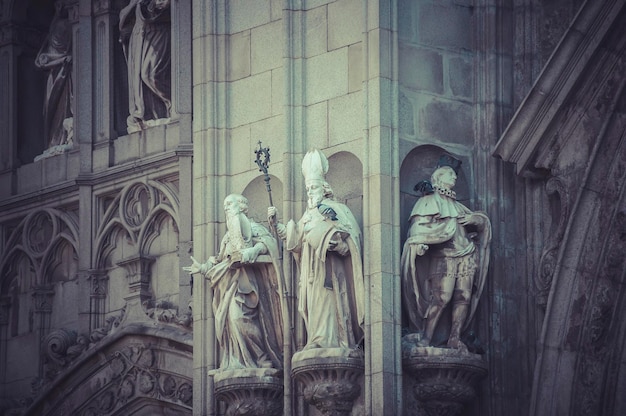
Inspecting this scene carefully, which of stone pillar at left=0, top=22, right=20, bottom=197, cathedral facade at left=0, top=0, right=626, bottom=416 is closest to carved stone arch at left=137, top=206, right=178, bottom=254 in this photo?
cathedral facade at left=0, top=0, right=626, bottom=416

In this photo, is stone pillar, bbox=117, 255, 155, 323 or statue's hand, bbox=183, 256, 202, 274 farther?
stone pillar, bbox=117, 255, 155, 323

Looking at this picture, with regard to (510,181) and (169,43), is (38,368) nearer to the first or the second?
(169,43)

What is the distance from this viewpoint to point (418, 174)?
27.7m

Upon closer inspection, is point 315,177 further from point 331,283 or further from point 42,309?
point 42,309

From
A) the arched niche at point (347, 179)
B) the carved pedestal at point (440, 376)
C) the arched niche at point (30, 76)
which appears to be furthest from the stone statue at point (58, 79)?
the carved pedestal at point (440, 376)

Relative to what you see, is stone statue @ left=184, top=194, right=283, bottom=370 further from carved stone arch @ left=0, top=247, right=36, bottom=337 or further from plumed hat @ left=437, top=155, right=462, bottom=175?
carved stone arch @ left=0, top=247, right=36, bottom=337

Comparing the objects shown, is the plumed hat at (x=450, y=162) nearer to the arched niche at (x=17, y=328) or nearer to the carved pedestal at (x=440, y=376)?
the carved pedestal at (x=440, y=376)

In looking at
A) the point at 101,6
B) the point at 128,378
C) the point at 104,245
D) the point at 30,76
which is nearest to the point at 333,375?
the point at 128,378

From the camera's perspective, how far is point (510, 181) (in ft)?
91.9

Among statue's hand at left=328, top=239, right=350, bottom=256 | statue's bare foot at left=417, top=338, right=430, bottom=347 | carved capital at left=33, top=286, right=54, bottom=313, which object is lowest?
statue's bare foot at left=417, top=338, right=430, bottom=347

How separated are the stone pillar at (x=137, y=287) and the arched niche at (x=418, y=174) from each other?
4373 mm

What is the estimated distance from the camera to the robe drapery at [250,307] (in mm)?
27859

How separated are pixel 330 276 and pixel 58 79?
6.93 metres

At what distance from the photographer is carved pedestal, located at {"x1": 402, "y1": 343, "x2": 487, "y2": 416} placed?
26.9m
